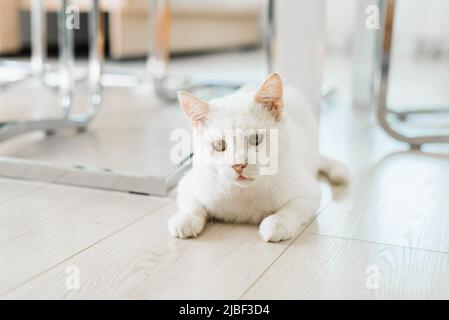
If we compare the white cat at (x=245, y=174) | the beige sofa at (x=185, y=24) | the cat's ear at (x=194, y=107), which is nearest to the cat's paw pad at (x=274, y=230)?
the white cat at (x=245, y=174)

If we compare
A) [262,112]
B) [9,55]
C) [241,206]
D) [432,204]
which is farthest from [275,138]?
[9,55]

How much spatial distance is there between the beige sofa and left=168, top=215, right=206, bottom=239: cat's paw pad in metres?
2.79

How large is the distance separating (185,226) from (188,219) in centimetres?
2

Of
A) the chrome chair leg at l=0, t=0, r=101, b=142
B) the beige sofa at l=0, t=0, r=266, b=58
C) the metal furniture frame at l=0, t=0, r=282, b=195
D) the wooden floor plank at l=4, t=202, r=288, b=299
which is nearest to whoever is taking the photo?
the wooden floor plank at l=4, t=202, r=288, b=299

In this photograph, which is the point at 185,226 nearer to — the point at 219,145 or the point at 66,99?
the point at 219,145

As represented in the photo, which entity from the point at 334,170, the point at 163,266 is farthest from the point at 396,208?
the point at 163,266

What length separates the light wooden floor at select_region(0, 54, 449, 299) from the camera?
825 millimetres


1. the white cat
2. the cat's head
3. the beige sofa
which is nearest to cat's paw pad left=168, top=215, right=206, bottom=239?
the white cat

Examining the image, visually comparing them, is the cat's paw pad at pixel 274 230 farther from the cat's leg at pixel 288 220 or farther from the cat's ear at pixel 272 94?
the cat's ear at pixel 272 94

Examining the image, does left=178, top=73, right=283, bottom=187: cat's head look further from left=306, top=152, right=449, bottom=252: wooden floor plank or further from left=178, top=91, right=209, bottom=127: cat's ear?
left=306, top=152, right=449, bottom=252: wooden floor plank

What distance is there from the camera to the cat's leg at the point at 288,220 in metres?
1.01

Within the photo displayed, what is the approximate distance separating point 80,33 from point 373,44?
2.77 metres
